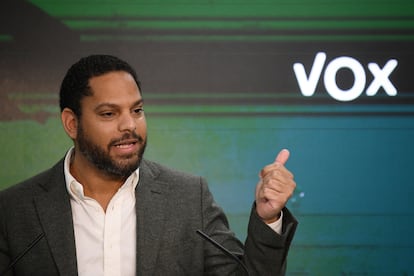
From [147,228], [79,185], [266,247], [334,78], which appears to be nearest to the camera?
[266,247]

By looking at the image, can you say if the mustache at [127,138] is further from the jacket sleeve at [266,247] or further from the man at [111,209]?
the jacket sleeve at [266,247]

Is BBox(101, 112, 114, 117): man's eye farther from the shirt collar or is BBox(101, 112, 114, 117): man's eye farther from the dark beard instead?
the shirt collar

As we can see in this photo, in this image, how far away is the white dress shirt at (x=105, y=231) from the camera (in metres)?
2.35

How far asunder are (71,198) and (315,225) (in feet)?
5.27

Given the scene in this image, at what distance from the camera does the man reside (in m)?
2.34

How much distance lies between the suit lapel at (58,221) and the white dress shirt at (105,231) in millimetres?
34

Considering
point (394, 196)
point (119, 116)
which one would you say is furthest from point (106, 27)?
point (394, 196)

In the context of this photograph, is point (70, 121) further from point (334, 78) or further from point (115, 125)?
point (334, 78)

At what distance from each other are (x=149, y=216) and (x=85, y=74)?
542 millimetres

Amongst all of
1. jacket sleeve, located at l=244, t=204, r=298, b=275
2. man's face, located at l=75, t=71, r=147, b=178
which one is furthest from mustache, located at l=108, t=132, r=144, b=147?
jacket sleeve, located at l=244, t=204, r=298, b=275

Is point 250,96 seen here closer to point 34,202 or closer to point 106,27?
point 106,27

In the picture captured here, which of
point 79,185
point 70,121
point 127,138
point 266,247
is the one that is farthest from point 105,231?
point 266,247

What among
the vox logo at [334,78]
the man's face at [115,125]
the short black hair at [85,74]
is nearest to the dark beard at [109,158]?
the man's face at [115,125]

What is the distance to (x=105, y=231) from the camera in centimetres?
239
